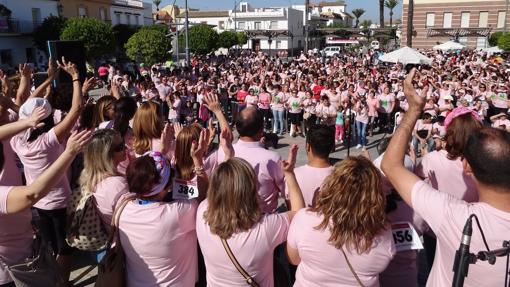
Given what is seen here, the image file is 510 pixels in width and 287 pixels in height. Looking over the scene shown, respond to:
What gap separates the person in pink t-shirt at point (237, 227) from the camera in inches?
98.0

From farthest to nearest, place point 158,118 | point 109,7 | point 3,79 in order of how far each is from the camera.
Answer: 1. point 109,7
2. point 3,79
3. point 158,118

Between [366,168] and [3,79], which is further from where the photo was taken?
[3,79]

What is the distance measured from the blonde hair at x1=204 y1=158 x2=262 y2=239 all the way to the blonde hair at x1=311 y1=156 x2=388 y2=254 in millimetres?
410

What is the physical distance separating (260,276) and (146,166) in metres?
0.99

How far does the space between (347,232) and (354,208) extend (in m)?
0.13

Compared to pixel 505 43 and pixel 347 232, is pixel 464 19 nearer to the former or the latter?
pixel 505 43

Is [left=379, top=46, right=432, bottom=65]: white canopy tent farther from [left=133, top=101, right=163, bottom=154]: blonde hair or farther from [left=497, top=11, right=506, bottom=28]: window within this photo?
[left=497, top=11, right=506, bottom=28]: window

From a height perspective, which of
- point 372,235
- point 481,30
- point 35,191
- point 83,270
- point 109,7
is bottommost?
point 83,270

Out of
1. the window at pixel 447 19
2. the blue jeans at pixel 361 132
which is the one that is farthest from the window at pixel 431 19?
the blue jeans at pixel 361 132

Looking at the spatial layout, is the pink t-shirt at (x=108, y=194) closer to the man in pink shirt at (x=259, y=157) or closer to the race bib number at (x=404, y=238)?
the man in pink shirt at (x=259, y=157)

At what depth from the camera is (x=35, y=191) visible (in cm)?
220

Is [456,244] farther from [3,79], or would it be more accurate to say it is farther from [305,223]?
[3,79]

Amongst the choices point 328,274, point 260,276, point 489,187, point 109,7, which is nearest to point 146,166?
point 260,276

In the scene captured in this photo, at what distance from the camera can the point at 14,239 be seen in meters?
2.80
